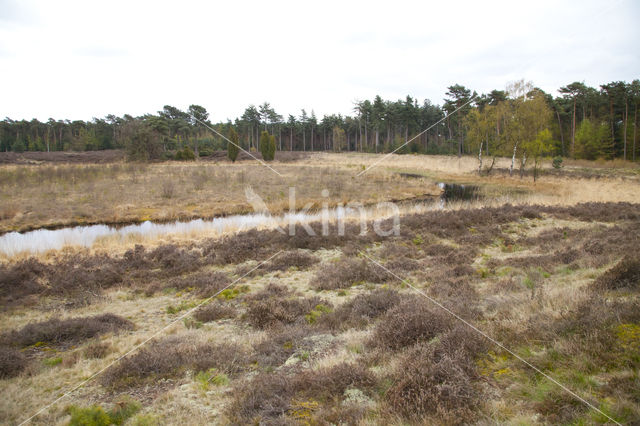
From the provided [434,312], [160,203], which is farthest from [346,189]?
[434,312]

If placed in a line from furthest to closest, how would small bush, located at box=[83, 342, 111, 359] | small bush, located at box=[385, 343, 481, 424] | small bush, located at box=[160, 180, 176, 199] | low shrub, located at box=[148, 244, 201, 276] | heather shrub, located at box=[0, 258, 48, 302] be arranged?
small bush, located at box=[160, 180, 176, 199], low shrub, located at box=[148, 244, 201, 276], heather shrub, located at box=[0, 258, 48, 302], small bush, located at box=[83, 342, 111, 359], small bush, located at box=[385, 343, 481, 424]

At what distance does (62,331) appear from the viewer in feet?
22.0

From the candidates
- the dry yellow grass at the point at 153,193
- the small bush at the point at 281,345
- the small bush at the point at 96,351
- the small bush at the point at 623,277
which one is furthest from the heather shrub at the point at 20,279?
the small bush at the point at 623,277

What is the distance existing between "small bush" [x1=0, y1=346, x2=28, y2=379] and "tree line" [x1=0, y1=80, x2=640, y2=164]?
18.8 ft

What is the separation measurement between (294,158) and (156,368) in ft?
187

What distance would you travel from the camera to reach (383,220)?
56.1 feet

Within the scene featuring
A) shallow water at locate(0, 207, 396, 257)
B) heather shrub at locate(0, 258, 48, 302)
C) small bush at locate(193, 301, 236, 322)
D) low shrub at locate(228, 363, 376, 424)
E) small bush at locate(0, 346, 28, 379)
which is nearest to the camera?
low shrub at locate(228, 363, 376, 424)

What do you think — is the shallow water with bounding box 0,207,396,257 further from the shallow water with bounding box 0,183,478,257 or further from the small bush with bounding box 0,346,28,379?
the small bush with bounding box 0,346,28,379

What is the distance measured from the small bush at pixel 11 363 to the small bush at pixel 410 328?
5.64 metres

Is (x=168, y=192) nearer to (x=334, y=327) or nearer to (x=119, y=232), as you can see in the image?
(x=119, y=232)

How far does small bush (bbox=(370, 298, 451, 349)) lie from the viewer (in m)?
4.99

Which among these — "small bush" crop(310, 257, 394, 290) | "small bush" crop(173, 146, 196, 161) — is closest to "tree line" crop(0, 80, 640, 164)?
"small bush" crop(173, 146, 196, 161)

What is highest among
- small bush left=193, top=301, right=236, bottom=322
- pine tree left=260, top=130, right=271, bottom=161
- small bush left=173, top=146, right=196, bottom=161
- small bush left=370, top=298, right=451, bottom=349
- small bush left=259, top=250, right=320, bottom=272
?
pine tree left=260, top=130, right=271, bottom=161

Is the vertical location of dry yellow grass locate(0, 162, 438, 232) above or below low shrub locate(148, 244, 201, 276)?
above
